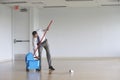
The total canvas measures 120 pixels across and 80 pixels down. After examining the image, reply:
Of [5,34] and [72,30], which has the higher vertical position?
[72,30]

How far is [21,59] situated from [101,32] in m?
4.06

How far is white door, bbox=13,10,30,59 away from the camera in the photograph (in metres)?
15.9

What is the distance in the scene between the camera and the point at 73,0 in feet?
45.6

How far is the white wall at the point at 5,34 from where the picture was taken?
46.6 ft

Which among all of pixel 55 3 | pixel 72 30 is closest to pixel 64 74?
pixel 55 3

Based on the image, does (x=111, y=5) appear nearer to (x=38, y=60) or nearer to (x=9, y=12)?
(x=9, y=12)

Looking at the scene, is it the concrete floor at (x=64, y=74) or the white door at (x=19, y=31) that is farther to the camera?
the white door at (x=19, y=31)

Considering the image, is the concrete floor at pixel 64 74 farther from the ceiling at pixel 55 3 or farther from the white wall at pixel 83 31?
the white wall at pixel 83 31

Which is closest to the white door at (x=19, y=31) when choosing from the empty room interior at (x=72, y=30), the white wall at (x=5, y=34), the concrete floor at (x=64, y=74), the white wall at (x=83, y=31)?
the empty room interior at (x=72, y=30)

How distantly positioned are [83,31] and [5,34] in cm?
389

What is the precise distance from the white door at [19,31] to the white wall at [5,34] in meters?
0.48

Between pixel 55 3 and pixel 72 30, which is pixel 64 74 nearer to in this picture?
pixel 55 3

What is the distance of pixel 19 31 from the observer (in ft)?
52.4

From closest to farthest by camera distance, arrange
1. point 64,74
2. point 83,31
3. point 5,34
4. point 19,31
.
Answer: point 64,74, point 5,34, point 19,31, point 83,31
